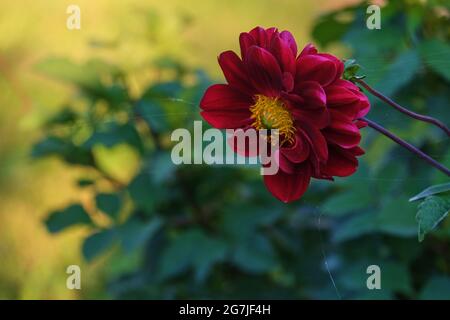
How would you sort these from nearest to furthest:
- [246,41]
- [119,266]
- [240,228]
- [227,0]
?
[246,41], [240,228], [119,266], [227,0]

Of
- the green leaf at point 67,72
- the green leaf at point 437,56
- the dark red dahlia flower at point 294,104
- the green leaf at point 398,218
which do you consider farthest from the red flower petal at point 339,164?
the green leaf at point 67,72

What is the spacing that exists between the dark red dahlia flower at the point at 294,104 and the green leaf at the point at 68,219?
2.29ft

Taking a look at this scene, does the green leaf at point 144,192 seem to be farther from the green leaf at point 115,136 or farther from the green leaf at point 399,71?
the green leaf at point 399,71

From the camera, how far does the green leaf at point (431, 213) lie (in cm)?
64

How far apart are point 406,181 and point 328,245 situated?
0.86 feet

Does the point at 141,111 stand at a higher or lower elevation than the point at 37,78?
lower

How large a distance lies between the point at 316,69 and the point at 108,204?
0.73m

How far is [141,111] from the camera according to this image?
1.29 metres

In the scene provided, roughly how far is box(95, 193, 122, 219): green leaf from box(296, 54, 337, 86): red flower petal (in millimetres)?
714

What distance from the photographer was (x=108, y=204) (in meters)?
1.30

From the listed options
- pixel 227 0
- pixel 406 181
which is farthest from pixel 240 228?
pixel 227 0

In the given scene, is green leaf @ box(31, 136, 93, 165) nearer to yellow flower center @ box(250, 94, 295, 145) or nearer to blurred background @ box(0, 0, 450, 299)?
blurred background @ box(0, 0, 450, 299)
